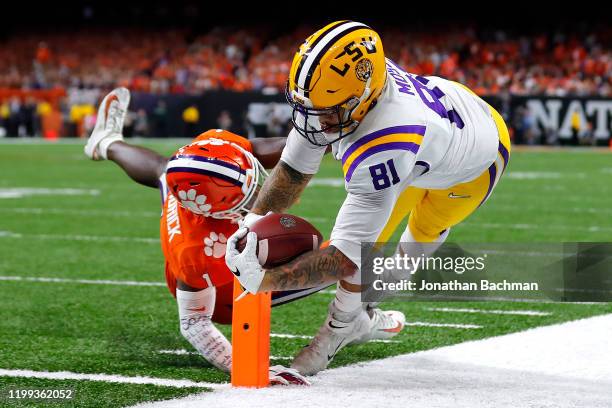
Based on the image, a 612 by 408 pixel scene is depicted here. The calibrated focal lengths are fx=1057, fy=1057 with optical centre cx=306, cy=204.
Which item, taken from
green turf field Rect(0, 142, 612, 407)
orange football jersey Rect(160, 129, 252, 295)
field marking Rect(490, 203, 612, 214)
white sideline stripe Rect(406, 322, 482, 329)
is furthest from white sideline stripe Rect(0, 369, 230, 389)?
field marking Rect(490, 203, 612, 214)

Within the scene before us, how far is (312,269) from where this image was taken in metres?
3.46

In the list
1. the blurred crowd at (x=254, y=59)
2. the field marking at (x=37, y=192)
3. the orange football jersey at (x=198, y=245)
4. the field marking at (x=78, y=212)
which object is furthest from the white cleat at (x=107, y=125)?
the blurred crowd at (x=254, y=59)

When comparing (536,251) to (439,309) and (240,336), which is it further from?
(240,336)

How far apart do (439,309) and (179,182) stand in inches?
77.3

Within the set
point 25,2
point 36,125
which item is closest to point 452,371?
point 36,125

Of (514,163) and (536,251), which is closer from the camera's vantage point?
(536,251)

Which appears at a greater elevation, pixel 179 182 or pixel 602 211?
pixel 179 182

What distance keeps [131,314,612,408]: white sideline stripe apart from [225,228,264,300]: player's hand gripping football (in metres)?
0.39

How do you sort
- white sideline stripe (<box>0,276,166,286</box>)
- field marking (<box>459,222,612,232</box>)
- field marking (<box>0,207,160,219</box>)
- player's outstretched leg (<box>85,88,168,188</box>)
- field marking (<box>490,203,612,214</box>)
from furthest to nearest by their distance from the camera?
field marking (<box>490,203,612,214</box>) → field marking (<box>0,207,160,219</box>) → field marking (<box>459,222,612,232</box>) → white sideline stripe (<box>0,276,166,286</box>) → player's outstretched leg (<box>85,88,168,188</box>)

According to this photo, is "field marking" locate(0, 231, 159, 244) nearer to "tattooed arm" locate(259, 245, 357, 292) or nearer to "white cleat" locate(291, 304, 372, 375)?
"white cleat" locate(291, 304, 372, 375)

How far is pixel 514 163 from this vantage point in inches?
714

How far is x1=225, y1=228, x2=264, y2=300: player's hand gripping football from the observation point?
337 cm

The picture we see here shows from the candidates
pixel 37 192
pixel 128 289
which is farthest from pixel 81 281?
pixel 37 192

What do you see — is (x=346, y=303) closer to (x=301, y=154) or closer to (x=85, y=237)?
(x=301, y=154)
